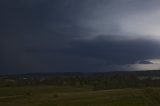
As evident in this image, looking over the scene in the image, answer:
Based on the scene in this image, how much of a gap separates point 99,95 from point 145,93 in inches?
513

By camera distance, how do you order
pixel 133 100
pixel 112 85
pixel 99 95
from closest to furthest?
pixel 133 100 < pixel 99 95 < pixel 112 85

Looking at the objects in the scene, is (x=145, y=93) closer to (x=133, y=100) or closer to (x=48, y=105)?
(x=133, y=100)

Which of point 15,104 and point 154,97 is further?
point 154,97

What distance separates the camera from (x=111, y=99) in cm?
8662

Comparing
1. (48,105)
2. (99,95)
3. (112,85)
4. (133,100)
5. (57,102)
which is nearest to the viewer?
(48,105)

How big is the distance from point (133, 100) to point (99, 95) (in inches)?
423

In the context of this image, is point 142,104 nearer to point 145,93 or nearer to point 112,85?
point 145,93

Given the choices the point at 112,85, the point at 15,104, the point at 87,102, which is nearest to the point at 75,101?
the point at 87,102

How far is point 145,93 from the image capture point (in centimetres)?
9419

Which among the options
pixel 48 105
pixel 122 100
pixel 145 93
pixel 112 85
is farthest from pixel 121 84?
pixel 48 105

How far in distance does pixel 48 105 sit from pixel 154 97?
3016 cm

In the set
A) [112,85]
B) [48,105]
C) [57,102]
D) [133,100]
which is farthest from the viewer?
[112,85]

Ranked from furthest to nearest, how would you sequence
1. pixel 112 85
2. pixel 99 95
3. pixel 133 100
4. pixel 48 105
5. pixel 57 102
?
pixel 112 85 < pixel 99 95 < pixel 133 100 < pixel 57 102 < pixel 48 105

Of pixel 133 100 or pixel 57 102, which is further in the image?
pixel 133 100
